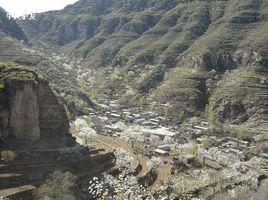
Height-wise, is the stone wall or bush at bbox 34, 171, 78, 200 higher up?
the stone wall

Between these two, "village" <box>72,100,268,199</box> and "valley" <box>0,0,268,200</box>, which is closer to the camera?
"valley" <box>0,0,268,200</box>

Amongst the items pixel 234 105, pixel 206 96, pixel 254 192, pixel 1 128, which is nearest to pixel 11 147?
pixel 1 128

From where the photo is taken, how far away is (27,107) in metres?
65.1

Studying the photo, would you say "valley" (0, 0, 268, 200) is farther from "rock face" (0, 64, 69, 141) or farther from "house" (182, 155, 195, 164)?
"house" (182, 155, 195, 164)

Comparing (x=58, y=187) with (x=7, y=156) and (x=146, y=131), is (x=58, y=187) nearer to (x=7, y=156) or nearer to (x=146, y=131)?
(x=7, y=156)

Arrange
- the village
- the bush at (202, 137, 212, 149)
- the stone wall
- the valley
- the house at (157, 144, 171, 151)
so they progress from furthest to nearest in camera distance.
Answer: the bush at (202, 137, 212, 149) < the house at (157, 144, 171, 151) < the village < the stone wall < the valley

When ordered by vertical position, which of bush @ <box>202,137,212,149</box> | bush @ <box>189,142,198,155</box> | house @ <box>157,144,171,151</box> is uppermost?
house @ <box>157,144,171,151</box>

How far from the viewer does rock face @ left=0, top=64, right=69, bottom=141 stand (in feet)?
210

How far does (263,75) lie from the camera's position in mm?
166500

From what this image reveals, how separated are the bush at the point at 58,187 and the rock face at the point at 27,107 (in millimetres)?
9679

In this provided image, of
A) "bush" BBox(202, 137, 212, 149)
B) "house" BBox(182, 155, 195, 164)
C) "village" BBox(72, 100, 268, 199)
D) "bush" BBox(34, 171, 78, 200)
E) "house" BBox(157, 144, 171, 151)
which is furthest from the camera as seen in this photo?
"bush" BBox(202, 137, 212, 149)

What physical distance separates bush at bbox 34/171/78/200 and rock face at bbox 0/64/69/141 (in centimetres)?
968

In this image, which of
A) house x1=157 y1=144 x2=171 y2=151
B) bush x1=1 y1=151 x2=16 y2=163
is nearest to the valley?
bush x1=1 y1=151 x2=16 y2=163

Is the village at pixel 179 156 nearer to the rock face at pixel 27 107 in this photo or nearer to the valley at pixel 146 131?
the valley at pixel 146 131
